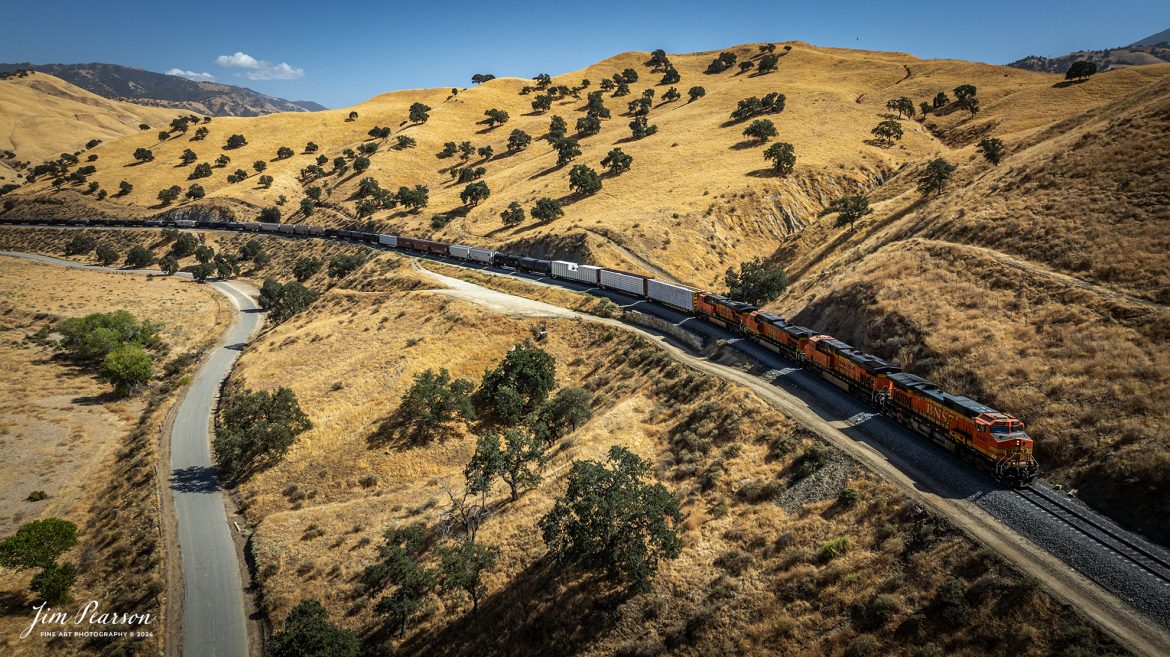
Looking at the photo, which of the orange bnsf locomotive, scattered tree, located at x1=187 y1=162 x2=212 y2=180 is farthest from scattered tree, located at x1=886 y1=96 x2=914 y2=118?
scattered tree, located at x1=187 y1=162 x2=212 y2=180

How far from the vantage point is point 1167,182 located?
39000 millimetres

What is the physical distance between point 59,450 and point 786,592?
66212 mm

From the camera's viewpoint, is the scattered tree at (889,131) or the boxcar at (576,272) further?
the scattered tree at (889,131)

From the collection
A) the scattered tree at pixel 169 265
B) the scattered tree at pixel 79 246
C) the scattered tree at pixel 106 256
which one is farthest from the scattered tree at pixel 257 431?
the scattered tree at pixel 79 246

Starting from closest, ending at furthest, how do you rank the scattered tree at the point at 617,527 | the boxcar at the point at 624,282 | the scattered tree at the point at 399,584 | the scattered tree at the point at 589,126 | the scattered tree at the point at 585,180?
the scattered tree at the point at 617,527
the scattered tree at the point at 399,584
the boxcar at the point at 624,282
the scattered tree at the point at 585,180
the scattered tree at the point at 589,126

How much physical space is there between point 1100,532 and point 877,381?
12640 mm

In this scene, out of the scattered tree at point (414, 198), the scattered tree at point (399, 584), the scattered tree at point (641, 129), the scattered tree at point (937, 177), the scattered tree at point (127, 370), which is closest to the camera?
the scattered tree at point (399, 584)

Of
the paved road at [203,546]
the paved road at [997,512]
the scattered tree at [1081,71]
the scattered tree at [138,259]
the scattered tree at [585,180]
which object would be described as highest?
the scattered tree at [1081,71]

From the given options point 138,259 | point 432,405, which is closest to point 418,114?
point 138,259

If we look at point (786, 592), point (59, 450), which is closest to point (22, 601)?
point (59, 450)

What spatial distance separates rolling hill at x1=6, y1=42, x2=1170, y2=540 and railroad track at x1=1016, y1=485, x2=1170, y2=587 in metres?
Answer: 1.27

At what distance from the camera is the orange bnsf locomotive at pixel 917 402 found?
983 inches
